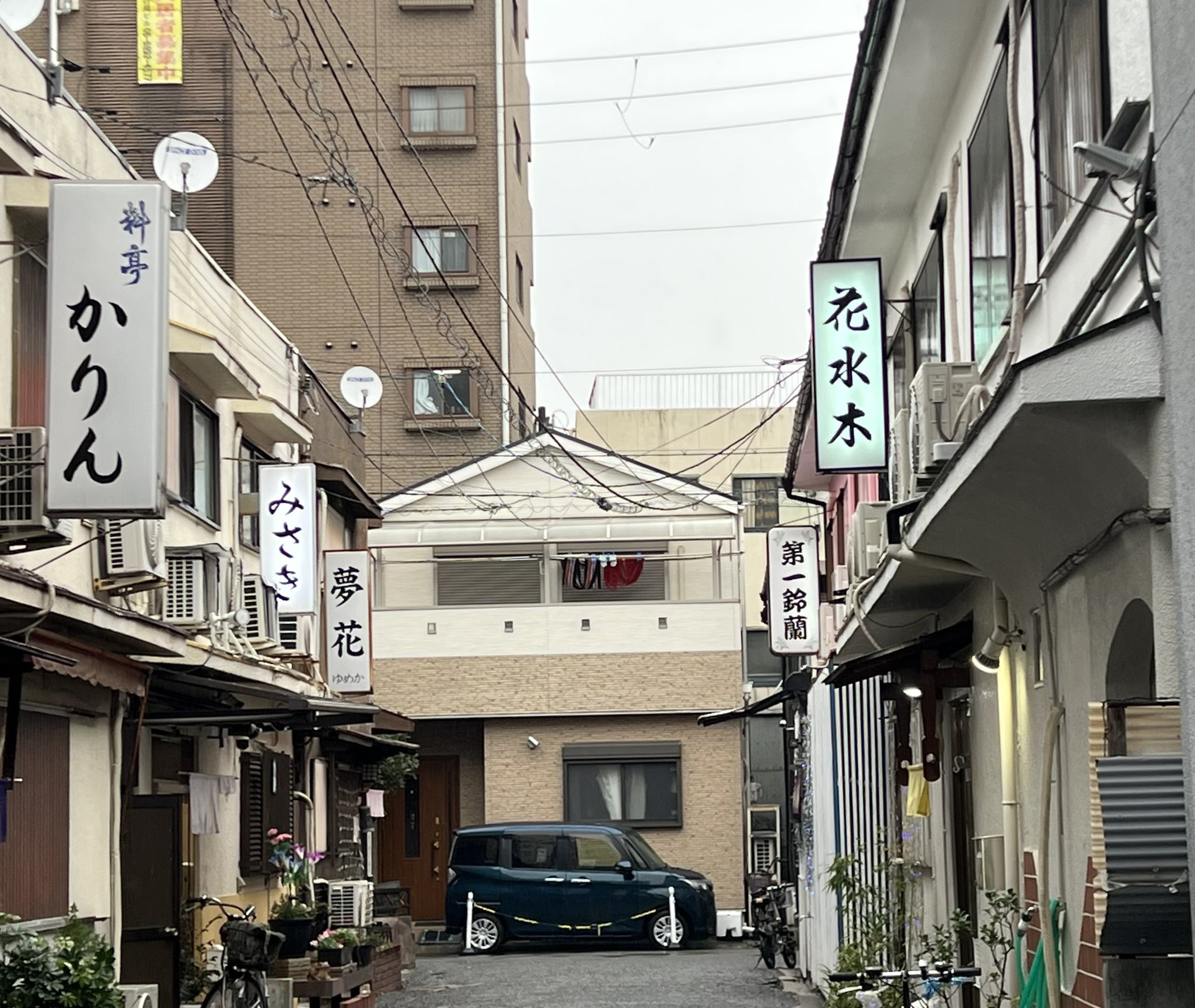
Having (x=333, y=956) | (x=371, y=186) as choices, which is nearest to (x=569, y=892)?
(x=333, y=956)

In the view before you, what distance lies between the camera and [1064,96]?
8.14m

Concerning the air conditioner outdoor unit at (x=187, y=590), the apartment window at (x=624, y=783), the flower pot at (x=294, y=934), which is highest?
the air conditioner outdoor unit at (x=187, y=590)

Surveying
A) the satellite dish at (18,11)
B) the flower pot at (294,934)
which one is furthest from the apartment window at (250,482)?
the satellite dish at (18,11)

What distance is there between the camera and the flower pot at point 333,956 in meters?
18.9

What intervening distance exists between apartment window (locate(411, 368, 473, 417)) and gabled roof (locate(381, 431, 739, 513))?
657cm

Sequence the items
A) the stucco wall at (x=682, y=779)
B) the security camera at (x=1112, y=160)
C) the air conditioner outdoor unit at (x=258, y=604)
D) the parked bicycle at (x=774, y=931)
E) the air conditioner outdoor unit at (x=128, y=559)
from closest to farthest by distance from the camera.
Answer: the security camera at (x=1112, y=160) → the air conditioner outdoor unit at (x=128, y=559) → the air conditioner outdoor unit at (x=258, y=604) → the parked bicycle at (x=774, y=931) → the stucco wall at (x=682, y=779)

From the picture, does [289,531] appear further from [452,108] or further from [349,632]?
[452,108]

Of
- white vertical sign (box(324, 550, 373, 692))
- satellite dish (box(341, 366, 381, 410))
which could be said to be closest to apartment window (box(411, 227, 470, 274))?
satellite dish (box(341, 366, 381, 410))

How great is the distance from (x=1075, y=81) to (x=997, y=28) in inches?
85.2

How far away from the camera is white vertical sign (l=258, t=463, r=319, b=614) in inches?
765

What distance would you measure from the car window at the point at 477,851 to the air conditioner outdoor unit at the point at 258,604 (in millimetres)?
10283

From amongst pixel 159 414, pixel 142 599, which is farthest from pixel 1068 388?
pixel 142 599

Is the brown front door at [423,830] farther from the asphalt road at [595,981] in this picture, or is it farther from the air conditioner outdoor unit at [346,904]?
the air conditioner outdoor unit at [346,904]

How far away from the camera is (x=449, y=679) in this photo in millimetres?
34875
